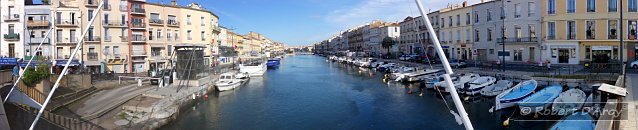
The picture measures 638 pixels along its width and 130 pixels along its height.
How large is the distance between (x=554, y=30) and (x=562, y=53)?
7.52 ft

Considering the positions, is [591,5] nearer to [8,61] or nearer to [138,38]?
[138,38]

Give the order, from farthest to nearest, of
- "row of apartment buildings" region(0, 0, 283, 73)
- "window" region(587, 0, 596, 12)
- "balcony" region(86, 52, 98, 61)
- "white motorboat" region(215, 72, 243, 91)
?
"balcony" region(86, 52, 98, 61) → "row of apartment buildings" region(0, 0, 283, 73) → "window" region(587, 0, 596, 12) → "white motorboat" region(215, 72, 243, 91)

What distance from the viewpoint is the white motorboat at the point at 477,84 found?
86.1 ft

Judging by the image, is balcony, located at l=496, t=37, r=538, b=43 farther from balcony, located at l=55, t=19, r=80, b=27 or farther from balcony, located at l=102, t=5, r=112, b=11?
balcony, located at l=55, t=19, r=80, b=27

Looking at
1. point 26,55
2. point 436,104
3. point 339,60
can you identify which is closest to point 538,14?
point 436,104

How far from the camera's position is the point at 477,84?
88.8 ft

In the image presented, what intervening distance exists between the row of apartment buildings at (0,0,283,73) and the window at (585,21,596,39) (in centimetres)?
3536

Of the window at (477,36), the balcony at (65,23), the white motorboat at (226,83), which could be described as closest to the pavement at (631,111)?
the white motorboat at (226,83)

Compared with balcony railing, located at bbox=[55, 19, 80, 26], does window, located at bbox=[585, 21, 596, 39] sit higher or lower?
lower

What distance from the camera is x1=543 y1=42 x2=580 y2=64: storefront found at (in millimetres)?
35441

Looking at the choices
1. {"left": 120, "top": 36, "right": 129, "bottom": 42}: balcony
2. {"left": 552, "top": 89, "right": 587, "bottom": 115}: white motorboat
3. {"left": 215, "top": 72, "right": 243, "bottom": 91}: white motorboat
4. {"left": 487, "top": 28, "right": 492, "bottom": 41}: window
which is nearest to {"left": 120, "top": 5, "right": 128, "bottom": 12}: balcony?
{"left": 120, "top": 36, "right": 129, "bottom": 42}: balcony

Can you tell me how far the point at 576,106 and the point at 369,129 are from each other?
9.70 m

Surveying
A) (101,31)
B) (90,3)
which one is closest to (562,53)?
(101,31)

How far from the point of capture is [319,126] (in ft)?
63.7
